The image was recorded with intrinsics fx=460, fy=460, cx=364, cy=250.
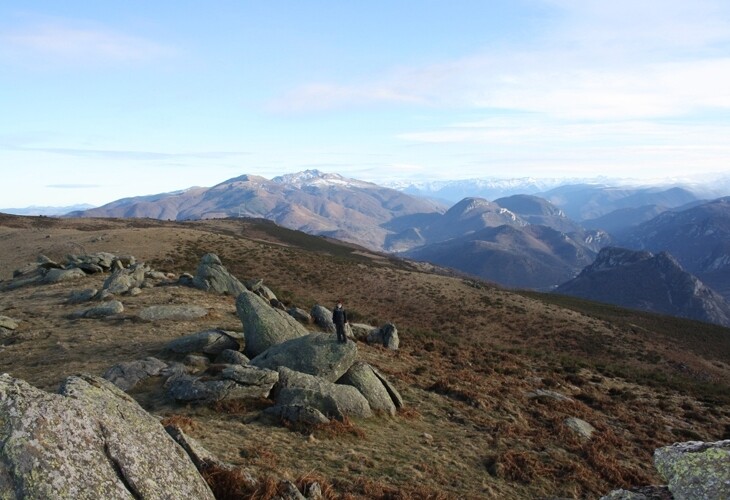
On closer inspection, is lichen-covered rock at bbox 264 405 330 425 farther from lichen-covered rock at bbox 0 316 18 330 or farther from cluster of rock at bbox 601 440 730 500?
lichen-covered rock at bbox 0 316 18 330

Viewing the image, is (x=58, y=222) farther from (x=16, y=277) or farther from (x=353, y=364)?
(x=353, y=364)

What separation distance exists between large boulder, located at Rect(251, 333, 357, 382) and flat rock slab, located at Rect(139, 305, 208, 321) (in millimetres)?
11248

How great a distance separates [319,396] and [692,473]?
13.1 metres

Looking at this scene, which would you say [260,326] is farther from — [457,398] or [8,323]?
[8,323]

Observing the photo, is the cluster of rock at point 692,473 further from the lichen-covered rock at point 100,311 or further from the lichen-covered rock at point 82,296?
the lichen-covered rock at point 82,296

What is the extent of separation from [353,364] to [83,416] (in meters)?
14.9

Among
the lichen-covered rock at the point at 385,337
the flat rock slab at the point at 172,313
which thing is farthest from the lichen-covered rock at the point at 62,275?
the lichen-covered rock at the point at 385,337

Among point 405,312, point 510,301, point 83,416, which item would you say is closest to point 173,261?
point 405,312

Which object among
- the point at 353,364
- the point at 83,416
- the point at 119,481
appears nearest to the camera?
the point at 119,481

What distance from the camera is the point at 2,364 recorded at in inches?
875

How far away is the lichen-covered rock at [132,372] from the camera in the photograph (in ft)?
62.7

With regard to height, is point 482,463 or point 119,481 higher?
point 119,481

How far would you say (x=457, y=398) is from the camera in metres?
25.0

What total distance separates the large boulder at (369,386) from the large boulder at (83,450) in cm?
1216
